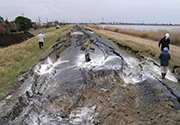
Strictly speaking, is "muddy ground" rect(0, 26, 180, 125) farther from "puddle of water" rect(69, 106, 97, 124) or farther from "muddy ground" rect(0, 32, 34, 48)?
"muddy ground" rect(0, 32, 34, 48)

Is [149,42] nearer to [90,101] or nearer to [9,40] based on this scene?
[90,101]

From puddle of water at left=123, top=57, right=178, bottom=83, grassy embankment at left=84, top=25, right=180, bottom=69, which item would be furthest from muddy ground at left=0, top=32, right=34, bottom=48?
puddle of water at left=123, top=57, right=178, bottom=83

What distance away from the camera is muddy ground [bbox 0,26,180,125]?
9.98 feet

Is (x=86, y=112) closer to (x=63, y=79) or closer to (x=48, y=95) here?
(x=48, y=95)

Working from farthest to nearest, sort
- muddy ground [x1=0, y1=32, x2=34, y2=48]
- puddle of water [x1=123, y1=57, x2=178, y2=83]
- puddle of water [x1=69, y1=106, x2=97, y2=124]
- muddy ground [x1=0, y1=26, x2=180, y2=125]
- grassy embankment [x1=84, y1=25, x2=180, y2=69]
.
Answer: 1. muddy ground [x1=0, y1=32, x2=34, y2=48]
2. grassy embankment [x1=84, y1=25, x2=180, y2=69]
3. puddle of water [x1=123, y1=57, x2=178, y2=83]
4. puddle of water [x1=69, y1=106, x2=97, y2=124]
5. muddy ground [x1=0, y1=26, x2=180, y2=125]

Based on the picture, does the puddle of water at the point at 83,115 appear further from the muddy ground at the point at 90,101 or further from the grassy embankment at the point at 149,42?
the grassy embankment at the point at 149,42

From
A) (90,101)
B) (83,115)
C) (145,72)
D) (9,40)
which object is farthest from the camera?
(9,40)

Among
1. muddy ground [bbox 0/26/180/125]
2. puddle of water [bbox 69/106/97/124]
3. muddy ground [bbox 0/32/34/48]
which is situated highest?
muddy ground [bbox 0/32/34/48]

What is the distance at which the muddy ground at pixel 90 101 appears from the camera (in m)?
3.04

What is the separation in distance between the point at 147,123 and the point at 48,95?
9.57 feet

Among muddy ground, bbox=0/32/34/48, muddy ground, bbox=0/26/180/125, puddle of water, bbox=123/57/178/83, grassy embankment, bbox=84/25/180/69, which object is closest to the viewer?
muddy ground, bbox=0/26/180/125

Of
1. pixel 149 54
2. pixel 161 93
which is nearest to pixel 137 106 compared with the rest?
pixel 161 93

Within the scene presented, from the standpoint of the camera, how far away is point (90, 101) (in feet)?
12.9

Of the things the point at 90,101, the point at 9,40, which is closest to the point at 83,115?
the point at 90,101
